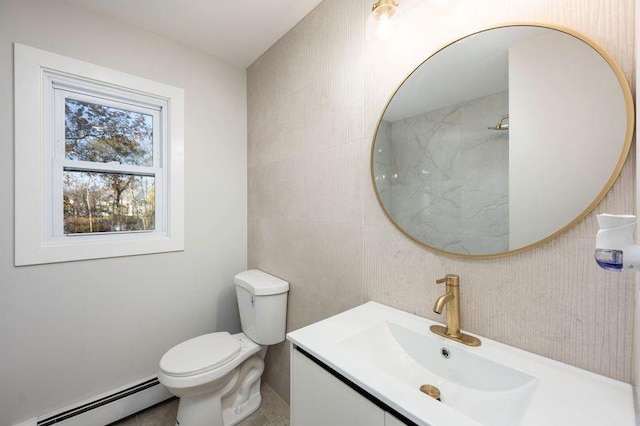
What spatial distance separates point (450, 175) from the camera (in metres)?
0.90

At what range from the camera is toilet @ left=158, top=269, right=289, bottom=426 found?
4.28 ft

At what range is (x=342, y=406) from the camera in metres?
0.71

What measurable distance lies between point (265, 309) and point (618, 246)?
151cm

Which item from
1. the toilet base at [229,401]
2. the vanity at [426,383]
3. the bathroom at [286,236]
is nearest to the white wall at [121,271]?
the bathroom at [286,236]

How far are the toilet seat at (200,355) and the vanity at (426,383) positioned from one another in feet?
2.18

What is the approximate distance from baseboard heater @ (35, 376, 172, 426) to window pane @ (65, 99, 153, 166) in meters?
1.37

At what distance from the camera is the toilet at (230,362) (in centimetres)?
130

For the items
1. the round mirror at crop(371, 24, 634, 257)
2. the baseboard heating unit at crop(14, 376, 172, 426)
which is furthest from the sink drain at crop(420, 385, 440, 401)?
the baseboard heating unit at crop(14, 376, 172, 426)

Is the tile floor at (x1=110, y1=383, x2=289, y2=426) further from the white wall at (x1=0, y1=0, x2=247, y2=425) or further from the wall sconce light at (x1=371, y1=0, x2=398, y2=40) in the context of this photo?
the wall sconce light at (x1=371, y1=0, x2=398, y2=40)

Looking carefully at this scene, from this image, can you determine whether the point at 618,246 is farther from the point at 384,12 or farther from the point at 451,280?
the point at 384,12

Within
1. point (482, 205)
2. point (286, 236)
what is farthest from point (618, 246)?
point (286, 236)

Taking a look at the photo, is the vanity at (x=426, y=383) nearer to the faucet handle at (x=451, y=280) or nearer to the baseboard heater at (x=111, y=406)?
the faucet handle at (x=451, y=280)

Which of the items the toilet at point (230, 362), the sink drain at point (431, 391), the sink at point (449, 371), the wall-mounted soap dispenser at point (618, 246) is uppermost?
the wall-mounted soap dispenser at point (618, 246)

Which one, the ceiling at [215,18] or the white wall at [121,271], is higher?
the ceiling at [215,18]
